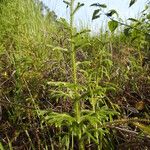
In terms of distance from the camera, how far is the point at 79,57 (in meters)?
3.39

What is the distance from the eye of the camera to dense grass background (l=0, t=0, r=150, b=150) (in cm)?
184

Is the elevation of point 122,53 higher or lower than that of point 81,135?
higher

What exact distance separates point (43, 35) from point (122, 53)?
1.33m

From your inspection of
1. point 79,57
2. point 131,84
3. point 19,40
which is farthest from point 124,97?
point 19,40

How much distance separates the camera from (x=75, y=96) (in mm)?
1865

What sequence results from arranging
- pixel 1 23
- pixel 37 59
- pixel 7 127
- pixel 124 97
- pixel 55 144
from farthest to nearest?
pixel 1 23, pixel 37 59, pixel 124 97, pixel 7 127, pixel 55 144

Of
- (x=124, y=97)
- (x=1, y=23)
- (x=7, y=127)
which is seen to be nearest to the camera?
(x=7, y=127)

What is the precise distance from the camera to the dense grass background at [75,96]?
1.84 m

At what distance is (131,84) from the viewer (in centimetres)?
284

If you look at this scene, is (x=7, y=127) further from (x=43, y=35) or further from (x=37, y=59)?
(x=43, y=35)

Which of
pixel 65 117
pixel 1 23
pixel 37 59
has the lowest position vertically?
pixel 65 117

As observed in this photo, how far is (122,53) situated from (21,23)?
1651 millimetres

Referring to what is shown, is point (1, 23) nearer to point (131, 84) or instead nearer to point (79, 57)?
point (79, 57)

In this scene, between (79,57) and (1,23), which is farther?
(1,23)
